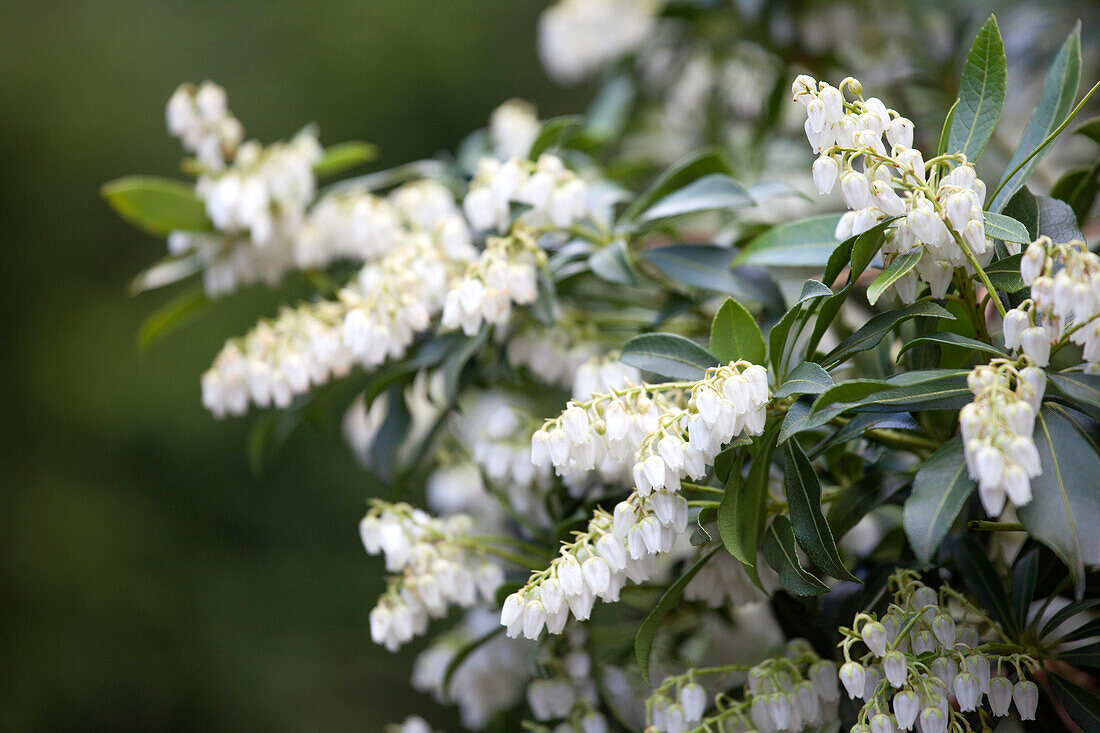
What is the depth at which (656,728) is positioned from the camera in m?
0.77

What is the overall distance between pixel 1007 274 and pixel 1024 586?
0.96 feet

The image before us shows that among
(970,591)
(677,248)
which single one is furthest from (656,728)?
(677,248)

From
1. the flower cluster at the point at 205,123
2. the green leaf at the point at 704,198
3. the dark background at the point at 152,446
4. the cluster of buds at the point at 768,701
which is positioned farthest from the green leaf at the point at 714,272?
the dark background at the point at 152,446

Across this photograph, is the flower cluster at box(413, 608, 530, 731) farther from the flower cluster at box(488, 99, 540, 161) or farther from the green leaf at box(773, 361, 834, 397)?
the flower cluster at box(488, 99, 540, 161)

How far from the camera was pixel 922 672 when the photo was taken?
66 cm

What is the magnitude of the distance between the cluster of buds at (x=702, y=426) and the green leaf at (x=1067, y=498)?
0.66 ft

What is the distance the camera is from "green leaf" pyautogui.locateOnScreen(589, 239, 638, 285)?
2.96 ft

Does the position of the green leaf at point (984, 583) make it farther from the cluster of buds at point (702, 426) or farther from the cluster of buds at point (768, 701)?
the cluster of buds at point (702, 426)

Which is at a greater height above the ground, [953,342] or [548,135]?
[548,135]

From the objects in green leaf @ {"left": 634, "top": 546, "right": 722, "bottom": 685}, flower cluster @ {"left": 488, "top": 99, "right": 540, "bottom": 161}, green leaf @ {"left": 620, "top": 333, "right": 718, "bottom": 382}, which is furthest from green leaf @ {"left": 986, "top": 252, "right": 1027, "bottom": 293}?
flower cluster @ {"left": 488, "top": 99, "right": 540, "bottom": 161}

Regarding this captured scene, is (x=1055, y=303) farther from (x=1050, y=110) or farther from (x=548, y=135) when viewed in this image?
(x=548, y=135)

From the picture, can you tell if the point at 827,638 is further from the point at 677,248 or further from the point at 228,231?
the point at 228,231

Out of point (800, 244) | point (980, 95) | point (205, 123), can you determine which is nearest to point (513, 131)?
point (205, 123)

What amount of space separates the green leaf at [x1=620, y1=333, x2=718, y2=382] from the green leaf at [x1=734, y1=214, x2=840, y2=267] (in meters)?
0.15
